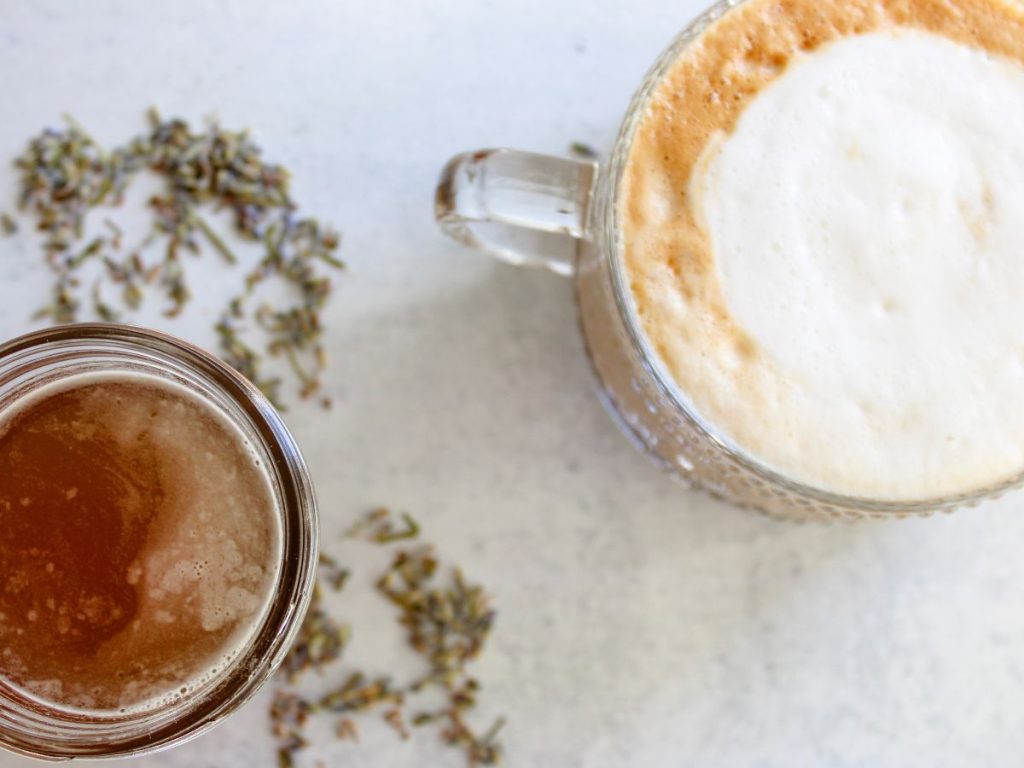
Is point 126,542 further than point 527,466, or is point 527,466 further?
point 527,466

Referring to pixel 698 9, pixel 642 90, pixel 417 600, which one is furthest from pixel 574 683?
pixel 698 9

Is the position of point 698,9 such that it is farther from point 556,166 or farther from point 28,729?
point 28,729

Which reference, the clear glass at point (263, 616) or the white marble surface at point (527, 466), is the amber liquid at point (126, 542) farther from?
the white marble surface at point (527, 466)

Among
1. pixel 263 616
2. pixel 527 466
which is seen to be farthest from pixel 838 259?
pixel 263 616

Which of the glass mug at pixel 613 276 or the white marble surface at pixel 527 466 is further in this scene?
the white marble surface at pixel 527 466

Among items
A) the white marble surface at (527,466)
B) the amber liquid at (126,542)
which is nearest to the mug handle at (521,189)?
the white marble surface at (527,466)

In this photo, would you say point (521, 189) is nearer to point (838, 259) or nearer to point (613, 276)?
point (613, 276)
